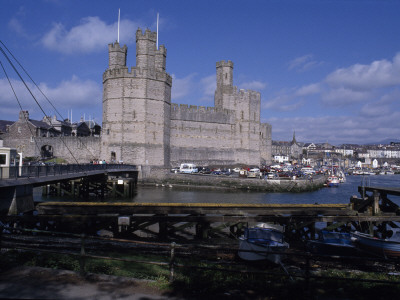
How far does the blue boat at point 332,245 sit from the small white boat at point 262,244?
6.47 ft

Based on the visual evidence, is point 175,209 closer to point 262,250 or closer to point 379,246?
point 262,250

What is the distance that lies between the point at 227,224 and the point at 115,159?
35.7 metres

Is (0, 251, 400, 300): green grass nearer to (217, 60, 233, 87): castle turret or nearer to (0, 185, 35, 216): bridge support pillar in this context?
(0, 185, 35, 216): bridge support pillar

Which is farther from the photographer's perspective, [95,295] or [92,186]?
[92,186]

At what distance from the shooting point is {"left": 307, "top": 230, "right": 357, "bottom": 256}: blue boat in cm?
1188

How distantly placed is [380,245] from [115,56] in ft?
146

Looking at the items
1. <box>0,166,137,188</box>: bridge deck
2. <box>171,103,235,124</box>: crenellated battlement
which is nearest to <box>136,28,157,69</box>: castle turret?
<box>171,103,235,124</box>: crenellated battlement

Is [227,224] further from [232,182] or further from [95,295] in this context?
[232,182]

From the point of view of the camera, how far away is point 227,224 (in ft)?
46.9

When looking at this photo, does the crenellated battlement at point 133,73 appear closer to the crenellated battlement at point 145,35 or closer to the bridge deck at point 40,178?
the crenellated battlement at point 145,35

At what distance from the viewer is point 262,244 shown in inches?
409

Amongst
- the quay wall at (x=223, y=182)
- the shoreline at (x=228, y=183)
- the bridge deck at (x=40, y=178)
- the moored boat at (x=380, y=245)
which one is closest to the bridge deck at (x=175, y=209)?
the bridge deck at (x=40, y=178)

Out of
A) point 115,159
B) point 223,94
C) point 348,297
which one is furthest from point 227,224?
point 223,94

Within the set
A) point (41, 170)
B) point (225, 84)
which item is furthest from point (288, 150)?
point (41, 170)
